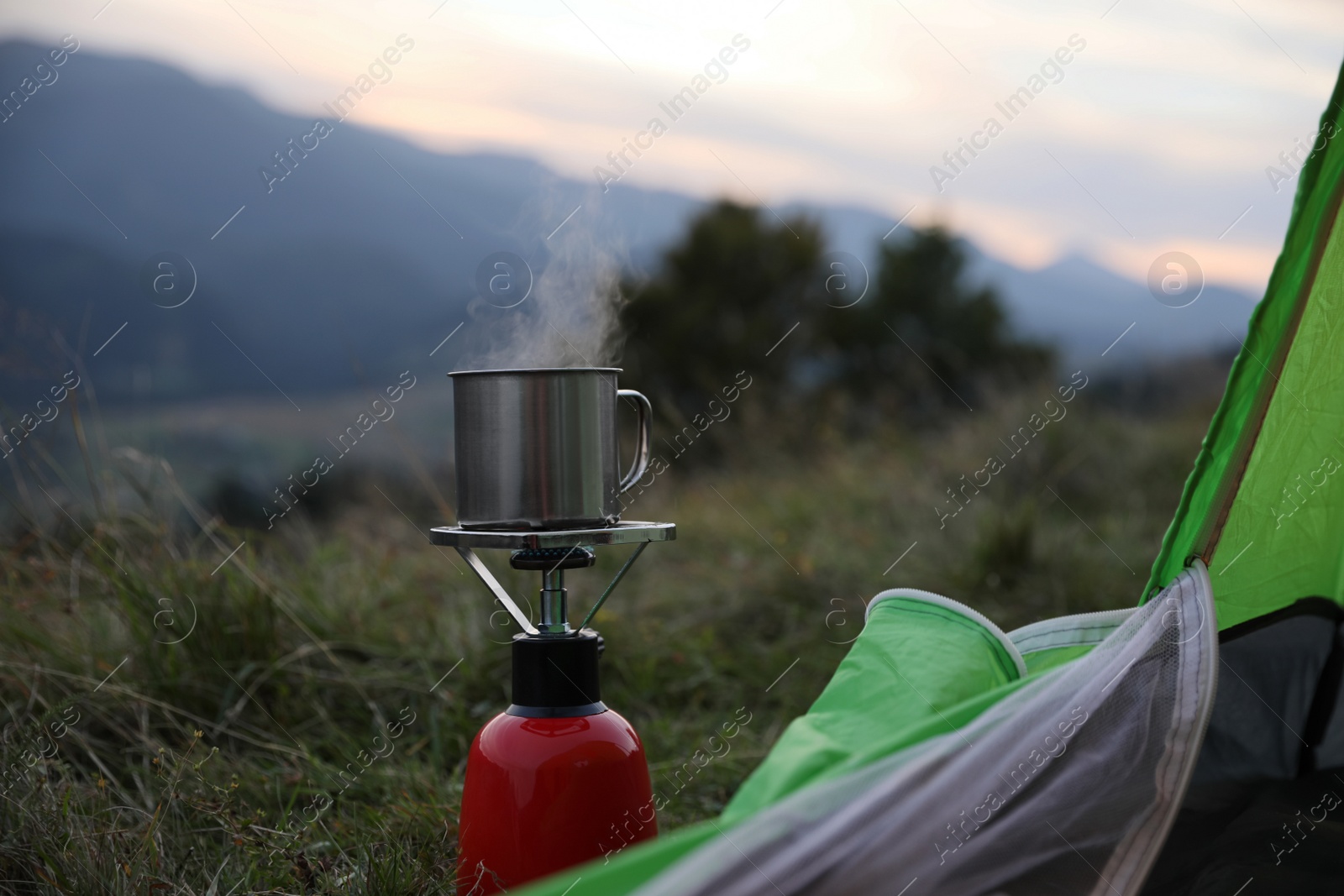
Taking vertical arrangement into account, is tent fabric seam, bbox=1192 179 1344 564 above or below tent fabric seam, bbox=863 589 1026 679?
above

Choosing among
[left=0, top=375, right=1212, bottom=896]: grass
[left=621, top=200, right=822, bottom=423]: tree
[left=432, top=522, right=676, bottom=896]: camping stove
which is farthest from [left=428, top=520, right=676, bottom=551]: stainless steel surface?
[left=621, top=200, right=822, bottom=423]: tree

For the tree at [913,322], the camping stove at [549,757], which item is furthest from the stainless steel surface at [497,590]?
the tree at [913,322]

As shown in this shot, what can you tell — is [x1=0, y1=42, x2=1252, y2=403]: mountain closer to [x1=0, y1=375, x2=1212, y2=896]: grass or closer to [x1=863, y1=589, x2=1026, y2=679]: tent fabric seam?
[x1=0, y1=375, x2=1212, y2=896]: grass

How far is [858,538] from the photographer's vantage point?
4.52 metres

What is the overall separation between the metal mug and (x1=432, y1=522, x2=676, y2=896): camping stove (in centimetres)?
4

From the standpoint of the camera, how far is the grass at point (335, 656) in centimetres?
188

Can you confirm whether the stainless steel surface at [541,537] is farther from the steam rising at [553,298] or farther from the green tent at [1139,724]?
the steam rising at [553,298]

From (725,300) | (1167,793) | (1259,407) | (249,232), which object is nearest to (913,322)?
(725,300)

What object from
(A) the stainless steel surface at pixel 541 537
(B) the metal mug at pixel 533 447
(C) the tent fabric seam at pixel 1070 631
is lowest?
(C) the tent fabric seam at pixel 1070 631

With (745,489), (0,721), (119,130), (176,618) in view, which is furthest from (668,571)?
(119,130)

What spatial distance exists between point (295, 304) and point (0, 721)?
44.2 feet

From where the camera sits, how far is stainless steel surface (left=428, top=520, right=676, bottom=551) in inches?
56.6

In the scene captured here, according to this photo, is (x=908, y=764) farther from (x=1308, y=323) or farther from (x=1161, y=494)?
(x=1161, y=494)

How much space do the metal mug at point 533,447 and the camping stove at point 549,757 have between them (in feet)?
0.13
